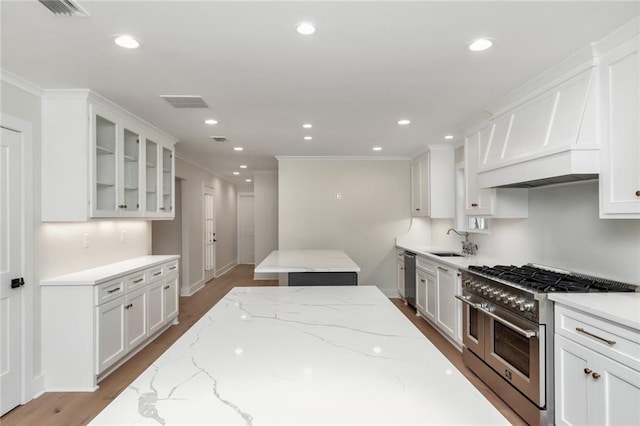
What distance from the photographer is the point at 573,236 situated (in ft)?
8.90

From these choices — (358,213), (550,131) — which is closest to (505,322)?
(550,131)

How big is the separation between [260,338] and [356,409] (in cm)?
62

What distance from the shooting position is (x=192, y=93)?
287cm

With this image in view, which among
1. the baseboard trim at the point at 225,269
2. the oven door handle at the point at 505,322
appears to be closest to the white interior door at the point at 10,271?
the oven door handle at the point at 505,322

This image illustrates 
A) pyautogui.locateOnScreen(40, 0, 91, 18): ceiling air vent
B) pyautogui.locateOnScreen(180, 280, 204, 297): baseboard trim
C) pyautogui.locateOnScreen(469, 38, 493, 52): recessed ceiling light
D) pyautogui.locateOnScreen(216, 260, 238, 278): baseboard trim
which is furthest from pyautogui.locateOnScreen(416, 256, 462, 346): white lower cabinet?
pyautogui.locateOnScreen(216, 260, 238, 278): baseboard trim

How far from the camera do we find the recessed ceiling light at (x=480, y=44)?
2.02 m

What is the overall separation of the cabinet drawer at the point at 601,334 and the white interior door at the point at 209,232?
6525mm

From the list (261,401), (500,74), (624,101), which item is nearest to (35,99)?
(261,401)

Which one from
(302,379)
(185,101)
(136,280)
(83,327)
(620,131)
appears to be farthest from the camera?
(136,280)

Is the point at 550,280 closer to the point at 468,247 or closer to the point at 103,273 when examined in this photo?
the point at 468,247

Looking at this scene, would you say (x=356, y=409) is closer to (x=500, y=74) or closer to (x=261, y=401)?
(x=261, y=401)

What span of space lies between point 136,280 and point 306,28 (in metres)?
2.89

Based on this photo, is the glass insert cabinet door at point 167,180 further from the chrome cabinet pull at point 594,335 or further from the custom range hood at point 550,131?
the chrome cabinet pull at point 594,335

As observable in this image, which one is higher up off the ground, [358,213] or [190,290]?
[358,213]
